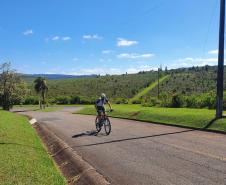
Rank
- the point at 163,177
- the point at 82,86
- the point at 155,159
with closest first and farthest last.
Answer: the point at 163,177
the point at 155,159
the point at 82,86

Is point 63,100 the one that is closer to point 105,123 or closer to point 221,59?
point 221,59

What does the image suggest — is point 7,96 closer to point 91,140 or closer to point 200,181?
point 91,140

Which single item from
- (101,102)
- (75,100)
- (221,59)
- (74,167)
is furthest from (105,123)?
(75,100)

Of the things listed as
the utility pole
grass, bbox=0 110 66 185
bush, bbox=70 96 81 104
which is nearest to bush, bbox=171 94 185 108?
the utility pole

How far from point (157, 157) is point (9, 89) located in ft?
215

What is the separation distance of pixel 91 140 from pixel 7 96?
197 ft

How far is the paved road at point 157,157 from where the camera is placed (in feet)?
27.8

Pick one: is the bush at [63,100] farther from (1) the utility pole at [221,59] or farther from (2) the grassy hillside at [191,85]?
(1) the utility pole at [221,59]

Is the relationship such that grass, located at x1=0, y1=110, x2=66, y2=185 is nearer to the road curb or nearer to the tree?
the road curb

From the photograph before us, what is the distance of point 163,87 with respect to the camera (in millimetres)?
106562

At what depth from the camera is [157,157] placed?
11.0 m

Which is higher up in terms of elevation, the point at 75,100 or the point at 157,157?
the point at 157,157

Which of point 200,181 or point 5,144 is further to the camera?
point 5,144

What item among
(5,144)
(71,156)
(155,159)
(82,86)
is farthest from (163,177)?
(82,86)
